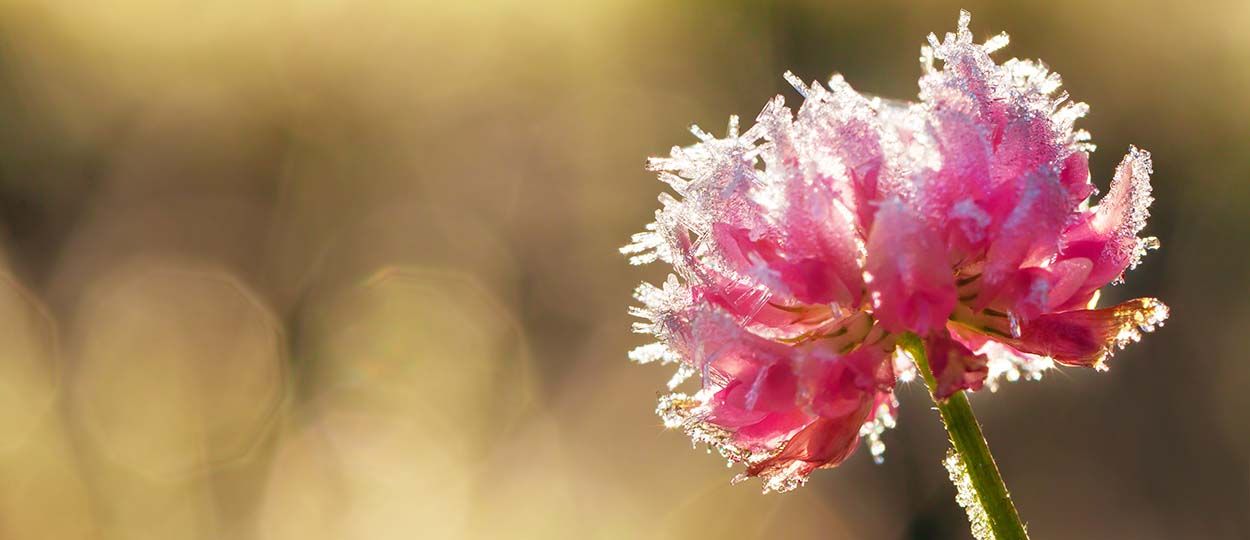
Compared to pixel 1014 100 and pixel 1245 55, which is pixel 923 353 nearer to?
pixel 1014 100

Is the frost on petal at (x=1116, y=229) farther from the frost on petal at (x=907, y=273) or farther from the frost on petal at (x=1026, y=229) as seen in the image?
the frost on petal at (x=907, y=273)

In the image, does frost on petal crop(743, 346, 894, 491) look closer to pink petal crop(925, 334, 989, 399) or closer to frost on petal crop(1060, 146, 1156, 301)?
pink petal crop(925, 334, 989, 399)

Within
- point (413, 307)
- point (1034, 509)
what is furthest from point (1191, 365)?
point (413, 307)

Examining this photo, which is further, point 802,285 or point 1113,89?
point 1113,89

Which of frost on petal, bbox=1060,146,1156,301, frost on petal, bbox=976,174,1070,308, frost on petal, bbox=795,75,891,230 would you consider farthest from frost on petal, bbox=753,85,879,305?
frost on petal, bbox=1060,146,1156,301

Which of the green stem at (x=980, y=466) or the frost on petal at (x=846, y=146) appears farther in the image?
the frost on petal at (x=846, y=146)

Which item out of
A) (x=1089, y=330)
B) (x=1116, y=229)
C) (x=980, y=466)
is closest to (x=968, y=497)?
(x=980, y=466)

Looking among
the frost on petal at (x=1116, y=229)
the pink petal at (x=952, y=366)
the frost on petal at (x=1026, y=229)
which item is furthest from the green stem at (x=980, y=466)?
the frost on petal at (x=1116, y=229)
